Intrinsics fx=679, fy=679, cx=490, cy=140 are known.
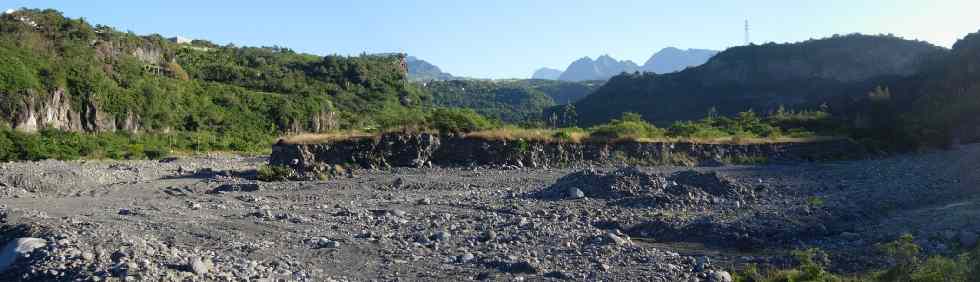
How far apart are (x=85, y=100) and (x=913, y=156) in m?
44.9

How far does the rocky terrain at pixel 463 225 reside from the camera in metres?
8.42

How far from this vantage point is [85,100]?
41.6 metres

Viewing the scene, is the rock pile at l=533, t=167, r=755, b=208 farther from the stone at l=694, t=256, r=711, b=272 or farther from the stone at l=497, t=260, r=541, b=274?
the stone at l=497, t=260, r=541, b=274

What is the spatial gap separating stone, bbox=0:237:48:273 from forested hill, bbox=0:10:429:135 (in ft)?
112

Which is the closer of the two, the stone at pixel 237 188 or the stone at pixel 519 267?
Answer: the stone at pixel 519 267

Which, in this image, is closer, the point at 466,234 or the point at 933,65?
the point at 466,234

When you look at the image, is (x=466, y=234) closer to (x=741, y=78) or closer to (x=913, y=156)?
(x=913, y=156)

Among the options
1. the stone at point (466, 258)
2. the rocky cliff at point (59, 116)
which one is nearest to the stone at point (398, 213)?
the stone at point (466, 258)

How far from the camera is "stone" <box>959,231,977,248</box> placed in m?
9.57

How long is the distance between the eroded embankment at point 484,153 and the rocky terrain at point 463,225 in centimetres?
244

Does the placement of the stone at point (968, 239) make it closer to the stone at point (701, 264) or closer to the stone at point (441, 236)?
the stone at point (701, 264)

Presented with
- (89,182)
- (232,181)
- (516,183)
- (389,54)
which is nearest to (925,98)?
(516,183)

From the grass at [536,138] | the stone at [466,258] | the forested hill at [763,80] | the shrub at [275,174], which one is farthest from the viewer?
the forested hill at [763,80]

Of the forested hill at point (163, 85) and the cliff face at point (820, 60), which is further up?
the cliff face at point (820, 60)
